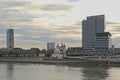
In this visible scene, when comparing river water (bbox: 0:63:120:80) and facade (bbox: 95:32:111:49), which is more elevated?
facade (bbox: 95:32:111:49)

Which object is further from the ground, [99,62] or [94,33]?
[94,33]

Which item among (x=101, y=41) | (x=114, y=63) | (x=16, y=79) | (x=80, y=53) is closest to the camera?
(x=16, y=79)

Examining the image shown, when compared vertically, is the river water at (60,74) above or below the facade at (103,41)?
below

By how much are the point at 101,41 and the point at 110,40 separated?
496 cm

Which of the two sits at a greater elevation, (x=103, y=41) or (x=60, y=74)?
(x=103, y=41)

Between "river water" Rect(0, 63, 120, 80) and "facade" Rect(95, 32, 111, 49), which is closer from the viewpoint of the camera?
"river water" Rect(0, 63, 120, 80)

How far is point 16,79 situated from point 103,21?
151 meters

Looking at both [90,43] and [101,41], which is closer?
[101,41]

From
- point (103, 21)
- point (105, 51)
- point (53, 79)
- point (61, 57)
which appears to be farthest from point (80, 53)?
point (53, 79)

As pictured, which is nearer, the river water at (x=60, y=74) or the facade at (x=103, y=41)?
the river water at (x=60, y=74)

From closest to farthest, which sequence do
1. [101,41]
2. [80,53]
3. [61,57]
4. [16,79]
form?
[16,79], [61,57], [80,53], [101,41]

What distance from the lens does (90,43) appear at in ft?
650

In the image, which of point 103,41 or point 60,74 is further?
point 103,41

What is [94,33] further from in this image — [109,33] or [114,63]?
[114,63]
